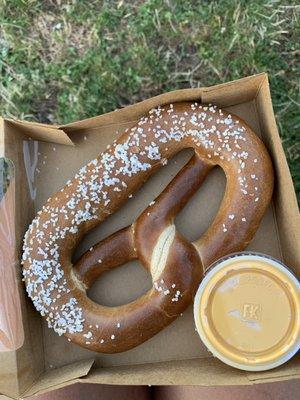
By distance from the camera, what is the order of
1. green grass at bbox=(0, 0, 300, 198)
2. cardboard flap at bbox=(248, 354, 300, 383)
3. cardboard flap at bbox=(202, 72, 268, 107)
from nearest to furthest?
1. cardboard flap at bbox=(248, 354, 300, 383)
2. cardboard flap at bbox=(202, 72, 268, 107)
3. green grass at bbox=(0, 0, 300, 198)

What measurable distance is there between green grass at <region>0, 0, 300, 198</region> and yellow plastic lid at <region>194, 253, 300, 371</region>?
1.25 feet

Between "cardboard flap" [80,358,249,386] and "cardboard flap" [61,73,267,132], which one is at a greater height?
"cardboard flap" [61,73,267,132]

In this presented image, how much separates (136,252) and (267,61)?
0.63 m

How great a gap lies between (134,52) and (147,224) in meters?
0.53

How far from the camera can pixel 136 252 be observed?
52.5 inches

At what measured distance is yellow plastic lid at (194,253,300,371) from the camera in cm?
120

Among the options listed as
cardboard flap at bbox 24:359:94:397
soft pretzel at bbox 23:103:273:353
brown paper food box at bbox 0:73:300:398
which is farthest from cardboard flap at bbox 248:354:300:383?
cardboard flap at bbox 24:359:94:397

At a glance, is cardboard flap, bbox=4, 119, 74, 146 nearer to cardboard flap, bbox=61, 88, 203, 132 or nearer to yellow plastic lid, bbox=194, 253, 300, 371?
cardboard flap, bbox=61, 88, 203, 132

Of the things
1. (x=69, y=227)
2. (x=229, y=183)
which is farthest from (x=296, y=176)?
(x=69, y=227)

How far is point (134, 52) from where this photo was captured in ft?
5.13

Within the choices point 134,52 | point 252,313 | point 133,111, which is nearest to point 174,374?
point 252,313

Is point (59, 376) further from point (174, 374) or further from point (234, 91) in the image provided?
point (234, 91)

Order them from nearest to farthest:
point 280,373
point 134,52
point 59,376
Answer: point 280,373 → point 59,376 → point 134,52

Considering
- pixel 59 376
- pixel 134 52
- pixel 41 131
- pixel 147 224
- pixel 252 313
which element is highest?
pixel 134 52
